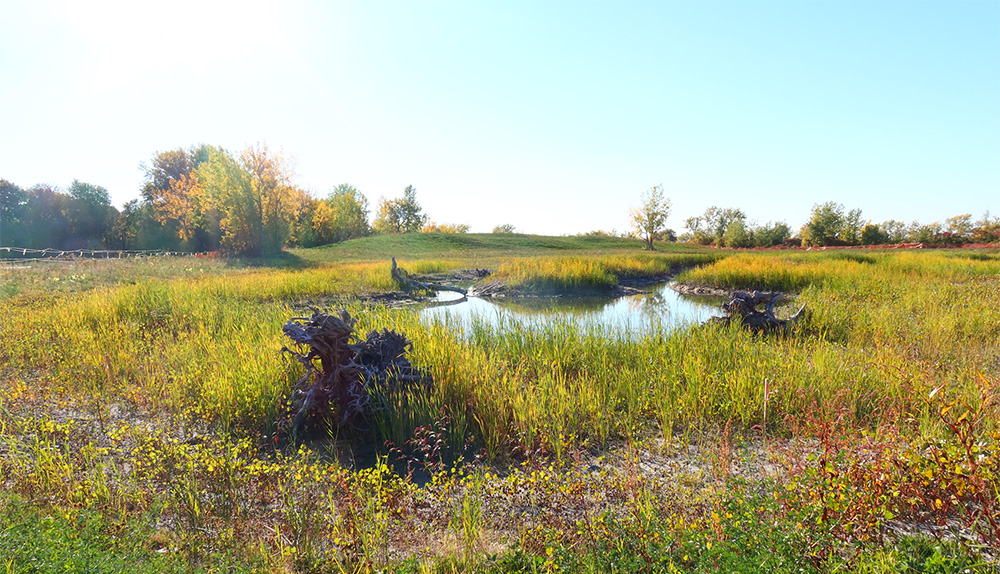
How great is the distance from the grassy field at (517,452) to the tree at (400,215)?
2752 inches

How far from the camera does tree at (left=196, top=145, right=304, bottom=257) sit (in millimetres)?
27297

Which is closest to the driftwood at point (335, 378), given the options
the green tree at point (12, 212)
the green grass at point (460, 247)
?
the green grass at point (460, 247)

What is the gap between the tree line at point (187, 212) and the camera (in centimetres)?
2781

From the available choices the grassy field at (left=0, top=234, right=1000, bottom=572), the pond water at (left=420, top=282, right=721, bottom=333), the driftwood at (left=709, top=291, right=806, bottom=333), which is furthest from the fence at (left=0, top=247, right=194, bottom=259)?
the driftwood at (left=709, top=291, right=806, bottom=333)

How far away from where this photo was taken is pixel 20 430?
4.36 metres

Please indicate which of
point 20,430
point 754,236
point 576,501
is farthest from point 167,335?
point 754,236

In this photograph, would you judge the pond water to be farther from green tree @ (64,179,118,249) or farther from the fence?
green tree @ (64,179,118,249)

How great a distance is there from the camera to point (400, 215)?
3063 inches

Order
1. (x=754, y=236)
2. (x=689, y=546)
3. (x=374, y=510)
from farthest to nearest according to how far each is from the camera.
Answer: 1. (x=754, y=236)
2. (x=374, y=510)
3. (x=689, y=546)

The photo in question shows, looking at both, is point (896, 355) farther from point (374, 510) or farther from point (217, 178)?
point (217, 178)

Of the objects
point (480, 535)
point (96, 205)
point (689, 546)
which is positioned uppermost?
point (96, 205)

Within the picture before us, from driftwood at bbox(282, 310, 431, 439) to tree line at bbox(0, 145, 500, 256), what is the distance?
2760 centimetres

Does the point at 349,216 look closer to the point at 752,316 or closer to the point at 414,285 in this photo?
the point at 414,285

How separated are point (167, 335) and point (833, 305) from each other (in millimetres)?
14287
